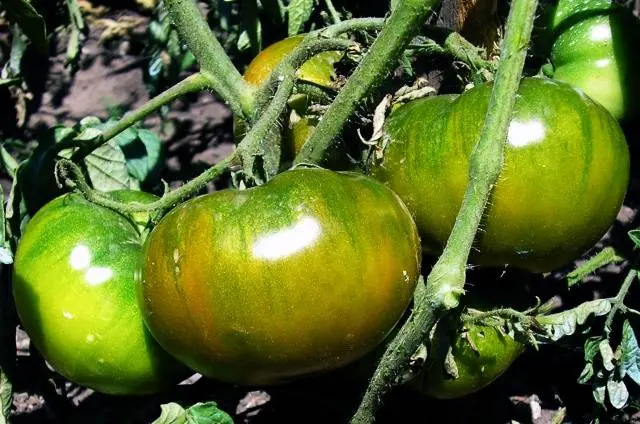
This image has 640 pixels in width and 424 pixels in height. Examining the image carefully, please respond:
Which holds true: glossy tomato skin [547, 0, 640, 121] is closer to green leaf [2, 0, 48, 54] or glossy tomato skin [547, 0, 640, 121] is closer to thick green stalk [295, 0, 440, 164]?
thick green stalk [295, 0, 440, 164]

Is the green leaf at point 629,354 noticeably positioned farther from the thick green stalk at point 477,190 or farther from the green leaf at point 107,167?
the green leaf at point 107,167

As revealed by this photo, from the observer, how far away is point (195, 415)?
3.39 feet

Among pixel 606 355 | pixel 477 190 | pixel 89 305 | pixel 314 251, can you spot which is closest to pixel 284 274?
pixel 314 251

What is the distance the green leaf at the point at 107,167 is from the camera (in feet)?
4.57

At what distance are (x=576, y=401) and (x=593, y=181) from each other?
2.08ft

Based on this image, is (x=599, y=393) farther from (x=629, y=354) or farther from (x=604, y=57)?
(x=604, y=57)

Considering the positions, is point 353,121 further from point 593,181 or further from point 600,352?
point 600,352

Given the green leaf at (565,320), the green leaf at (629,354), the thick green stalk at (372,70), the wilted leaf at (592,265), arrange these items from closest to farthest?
the thick green stalk at (372,70), the green leaf at (565,320), the green leaf at (629,354), the wilted leaf at (592,265)

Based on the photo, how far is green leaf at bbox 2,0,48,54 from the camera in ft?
3.84

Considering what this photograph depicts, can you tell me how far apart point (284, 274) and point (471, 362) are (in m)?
0.38

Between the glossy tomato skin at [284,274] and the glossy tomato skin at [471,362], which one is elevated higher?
the glossy tomato skin at [284,274]

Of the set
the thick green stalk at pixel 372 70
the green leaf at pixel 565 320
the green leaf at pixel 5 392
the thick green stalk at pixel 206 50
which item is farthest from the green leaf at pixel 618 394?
the green leaf at pixel 5 392

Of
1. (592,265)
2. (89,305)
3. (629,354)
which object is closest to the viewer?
(89,305)

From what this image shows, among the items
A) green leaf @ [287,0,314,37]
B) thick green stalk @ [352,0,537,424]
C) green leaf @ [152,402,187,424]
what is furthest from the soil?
green leaf @ [287,0,314,37]
